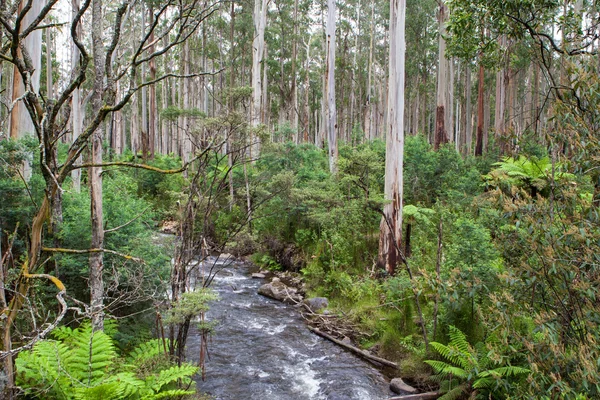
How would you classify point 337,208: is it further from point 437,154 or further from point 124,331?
point 124,331

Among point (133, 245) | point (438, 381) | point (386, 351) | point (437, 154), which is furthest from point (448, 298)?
point (437, 154)

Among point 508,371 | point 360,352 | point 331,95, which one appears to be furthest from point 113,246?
point 331,95

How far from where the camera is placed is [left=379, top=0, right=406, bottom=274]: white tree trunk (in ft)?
30.1

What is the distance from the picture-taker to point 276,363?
6.90 m

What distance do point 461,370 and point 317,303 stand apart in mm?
4447

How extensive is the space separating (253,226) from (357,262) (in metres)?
A: 5.13

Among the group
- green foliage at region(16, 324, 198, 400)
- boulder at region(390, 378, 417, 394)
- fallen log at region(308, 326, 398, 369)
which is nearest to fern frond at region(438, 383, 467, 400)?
boulder at region(390, 378, 417, 394)

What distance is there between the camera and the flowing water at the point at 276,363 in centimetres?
597

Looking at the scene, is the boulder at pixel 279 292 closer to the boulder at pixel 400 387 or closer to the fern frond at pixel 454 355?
the boulder at pixel 400 387

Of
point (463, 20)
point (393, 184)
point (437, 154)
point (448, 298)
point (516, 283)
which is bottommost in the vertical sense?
point (448, 298)

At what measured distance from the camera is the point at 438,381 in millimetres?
5695

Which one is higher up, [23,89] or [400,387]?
[23,89]

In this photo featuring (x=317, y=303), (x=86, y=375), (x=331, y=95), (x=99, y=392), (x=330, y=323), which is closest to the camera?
(x=99, y=392)

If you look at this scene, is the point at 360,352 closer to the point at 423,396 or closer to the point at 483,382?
the point at 423,396
